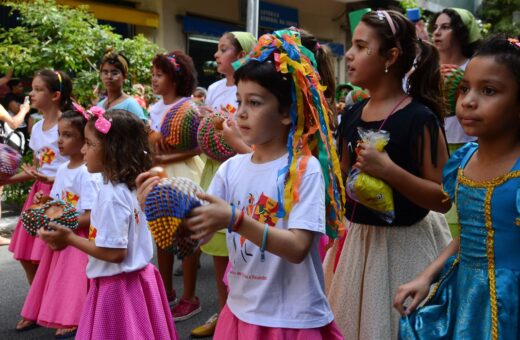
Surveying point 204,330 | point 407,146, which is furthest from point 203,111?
point 407,146

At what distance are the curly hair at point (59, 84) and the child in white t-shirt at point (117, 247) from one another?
65.7 inches

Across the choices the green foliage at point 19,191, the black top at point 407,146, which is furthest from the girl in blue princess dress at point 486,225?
the green foliage at point 19,191

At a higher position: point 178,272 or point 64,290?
point 64,290

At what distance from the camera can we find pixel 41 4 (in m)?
7.76

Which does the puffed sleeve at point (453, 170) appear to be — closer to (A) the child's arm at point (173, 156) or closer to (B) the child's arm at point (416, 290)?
(B) the child's arm at point (416, 290)

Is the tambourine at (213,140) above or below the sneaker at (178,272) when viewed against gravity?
above

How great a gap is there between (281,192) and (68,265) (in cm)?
231

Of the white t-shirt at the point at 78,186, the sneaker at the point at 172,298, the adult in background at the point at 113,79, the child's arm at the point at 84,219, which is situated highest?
the adult in background at the point at 113,79

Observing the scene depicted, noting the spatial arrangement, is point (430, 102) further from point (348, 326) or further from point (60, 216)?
point (60, 216)

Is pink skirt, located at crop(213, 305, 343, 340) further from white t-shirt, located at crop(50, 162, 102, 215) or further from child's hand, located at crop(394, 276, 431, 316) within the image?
white t-shirt, located at crop(50, 162, 102, 215)

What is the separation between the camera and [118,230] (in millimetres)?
3107

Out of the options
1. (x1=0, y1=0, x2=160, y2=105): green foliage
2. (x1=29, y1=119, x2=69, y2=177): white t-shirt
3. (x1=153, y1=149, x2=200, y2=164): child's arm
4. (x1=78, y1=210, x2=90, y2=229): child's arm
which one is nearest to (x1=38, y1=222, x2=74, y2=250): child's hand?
(x1=78, y1=210, x2=90, y2=229): child's arm

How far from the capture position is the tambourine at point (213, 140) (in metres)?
3.87

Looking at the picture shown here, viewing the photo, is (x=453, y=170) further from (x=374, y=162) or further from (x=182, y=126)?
(x=182, y=126)
